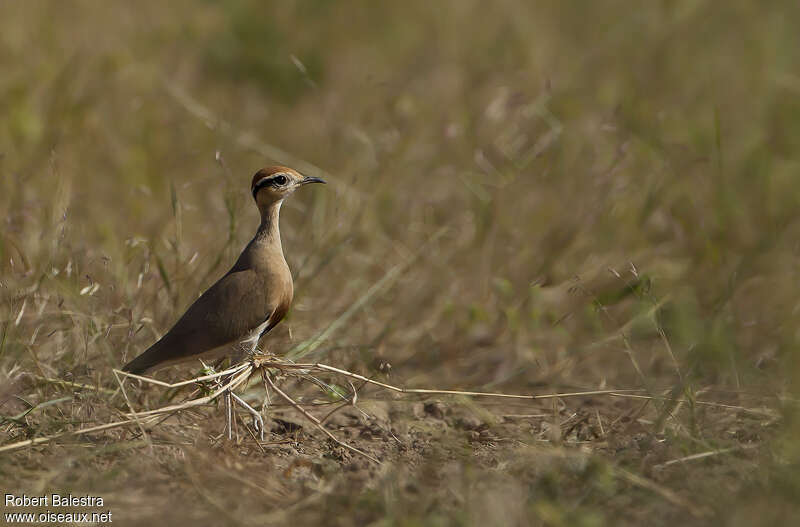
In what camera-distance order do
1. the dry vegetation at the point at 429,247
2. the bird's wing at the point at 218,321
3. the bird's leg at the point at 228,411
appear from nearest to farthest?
the dry vegetation at the point at 429,247
the bird's leg at the point at 228,411
the bird's wing at the point at 218,321

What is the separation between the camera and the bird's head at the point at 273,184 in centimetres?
354

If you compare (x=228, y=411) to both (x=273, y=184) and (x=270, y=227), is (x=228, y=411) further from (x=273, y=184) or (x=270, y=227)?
(x=273, y=184)

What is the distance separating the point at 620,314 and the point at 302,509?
211 centimetres

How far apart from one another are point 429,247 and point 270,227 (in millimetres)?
1544

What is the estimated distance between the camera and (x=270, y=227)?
3521mm

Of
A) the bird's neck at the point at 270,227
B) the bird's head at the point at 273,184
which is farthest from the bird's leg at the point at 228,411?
the bird's head at the point at 273,184

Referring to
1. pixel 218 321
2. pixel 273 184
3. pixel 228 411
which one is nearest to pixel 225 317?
pixel 218 321

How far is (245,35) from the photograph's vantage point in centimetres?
770

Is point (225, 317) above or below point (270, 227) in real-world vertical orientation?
below

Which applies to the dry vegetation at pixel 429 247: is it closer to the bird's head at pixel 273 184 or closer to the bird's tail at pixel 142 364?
the bird's tail at pixel 142 364

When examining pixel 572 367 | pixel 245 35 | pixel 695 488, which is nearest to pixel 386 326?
pixel 572 367

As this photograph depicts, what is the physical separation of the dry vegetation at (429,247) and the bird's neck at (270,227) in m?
0.34

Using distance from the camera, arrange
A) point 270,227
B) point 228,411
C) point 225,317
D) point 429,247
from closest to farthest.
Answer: point 228,411, point 225,317, point 270,227, point 429,247

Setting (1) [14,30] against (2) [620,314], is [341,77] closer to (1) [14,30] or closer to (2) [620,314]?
(1) [14,30]
